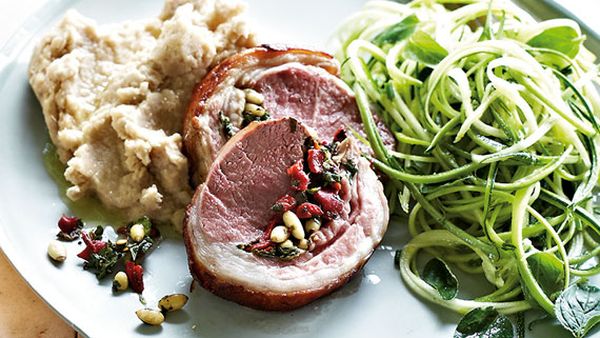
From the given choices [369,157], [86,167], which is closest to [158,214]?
[86,167]

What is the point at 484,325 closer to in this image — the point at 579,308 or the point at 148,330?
the point at 579,308

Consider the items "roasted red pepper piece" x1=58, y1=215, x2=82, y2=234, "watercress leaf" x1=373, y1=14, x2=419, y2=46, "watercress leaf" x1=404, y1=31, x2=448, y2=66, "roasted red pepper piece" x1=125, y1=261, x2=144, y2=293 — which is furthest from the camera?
"watercress leaf" x1=373, y1=14, x2=419, y2=46

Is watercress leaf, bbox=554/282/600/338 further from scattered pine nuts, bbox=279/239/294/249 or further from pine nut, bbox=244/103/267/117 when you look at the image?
pine nut, bbox=244/103/267/117

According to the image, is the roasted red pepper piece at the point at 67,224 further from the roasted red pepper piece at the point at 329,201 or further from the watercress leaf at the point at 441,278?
the watercress leaf at the point at 441,278

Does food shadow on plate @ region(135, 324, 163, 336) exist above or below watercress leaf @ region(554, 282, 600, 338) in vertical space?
below

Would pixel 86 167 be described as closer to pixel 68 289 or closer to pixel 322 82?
pixel 68 289

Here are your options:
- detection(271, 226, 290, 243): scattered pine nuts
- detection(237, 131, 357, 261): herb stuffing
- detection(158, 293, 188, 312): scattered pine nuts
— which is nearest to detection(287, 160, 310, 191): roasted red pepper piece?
detection(237, 131, 357, 261): herb stuffing
